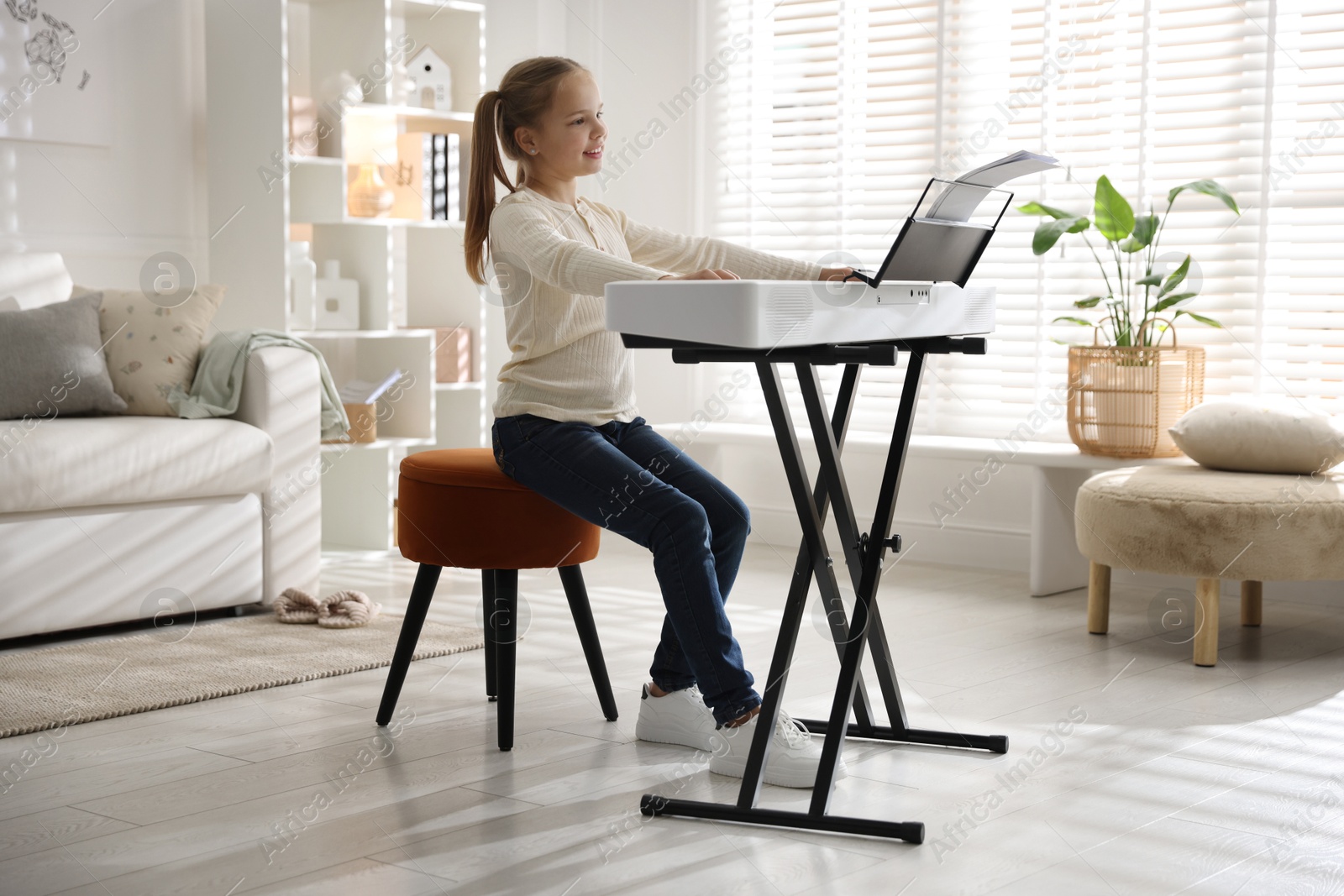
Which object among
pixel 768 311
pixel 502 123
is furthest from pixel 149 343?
pixel 768 311

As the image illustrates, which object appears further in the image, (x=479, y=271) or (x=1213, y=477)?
(x=1213, y=477)

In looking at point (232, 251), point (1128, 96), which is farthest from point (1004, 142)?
point (232, 251)

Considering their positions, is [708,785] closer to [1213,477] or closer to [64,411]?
[1213,477]

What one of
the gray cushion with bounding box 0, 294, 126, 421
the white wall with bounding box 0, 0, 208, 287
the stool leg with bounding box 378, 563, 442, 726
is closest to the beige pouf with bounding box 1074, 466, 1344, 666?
the stool leg with bounding box 378, 563, 442, 726

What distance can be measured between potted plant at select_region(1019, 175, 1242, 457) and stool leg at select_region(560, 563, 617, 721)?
174 cm

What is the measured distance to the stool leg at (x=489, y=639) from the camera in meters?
2.33

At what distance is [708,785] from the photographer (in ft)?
6.57

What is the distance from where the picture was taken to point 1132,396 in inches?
139

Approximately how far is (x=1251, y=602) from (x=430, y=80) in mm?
2796

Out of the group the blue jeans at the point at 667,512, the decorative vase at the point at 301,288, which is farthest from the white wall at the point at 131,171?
the blue jeans at the point at 667,512

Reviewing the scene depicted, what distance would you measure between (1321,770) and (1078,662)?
749 millimetres

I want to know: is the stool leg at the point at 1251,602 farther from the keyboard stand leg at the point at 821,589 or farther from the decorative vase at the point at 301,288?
the decorative vase at the point at 301,288

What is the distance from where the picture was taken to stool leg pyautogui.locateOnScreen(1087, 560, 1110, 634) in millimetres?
3100

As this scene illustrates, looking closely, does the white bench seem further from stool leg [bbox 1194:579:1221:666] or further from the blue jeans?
the blue jeans
